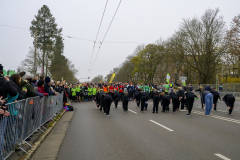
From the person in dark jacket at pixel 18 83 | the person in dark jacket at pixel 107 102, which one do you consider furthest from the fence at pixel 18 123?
the person in dark jacket at pixel 107 102

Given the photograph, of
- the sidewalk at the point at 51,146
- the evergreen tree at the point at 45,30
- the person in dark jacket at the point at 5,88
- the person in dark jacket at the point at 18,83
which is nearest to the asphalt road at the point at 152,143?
the sidewalk at the point at 51,146

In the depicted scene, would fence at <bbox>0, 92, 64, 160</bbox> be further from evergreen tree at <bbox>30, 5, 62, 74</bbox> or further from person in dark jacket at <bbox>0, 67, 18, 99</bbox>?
evergreen tree at <bbox>30, 5, 62, 74</bbox>

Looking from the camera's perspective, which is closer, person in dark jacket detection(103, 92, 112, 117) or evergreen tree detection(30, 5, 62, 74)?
person in dark jacket detection(103, 92, 112, 117)

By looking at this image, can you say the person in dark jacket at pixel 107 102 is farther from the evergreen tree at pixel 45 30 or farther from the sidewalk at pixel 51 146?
the evergreen tree at pixel 45 30

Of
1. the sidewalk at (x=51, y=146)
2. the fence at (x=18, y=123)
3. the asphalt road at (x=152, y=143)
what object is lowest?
the sidewalk at (x=51, y=146)

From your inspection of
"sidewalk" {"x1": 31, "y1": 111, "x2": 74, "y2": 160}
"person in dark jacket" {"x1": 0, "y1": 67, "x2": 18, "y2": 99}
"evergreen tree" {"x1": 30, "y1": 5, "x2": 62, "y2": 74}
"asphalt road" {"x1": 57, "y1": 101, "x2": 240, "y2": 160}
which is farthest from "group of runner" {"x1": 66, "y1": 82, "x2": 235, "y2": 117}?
"evergreen tree" {"x1": 30, "y1": 5, "x2": 62, "y2": 74}

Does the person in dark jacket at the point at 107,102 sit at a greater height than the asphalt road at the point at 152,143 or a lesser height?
greater

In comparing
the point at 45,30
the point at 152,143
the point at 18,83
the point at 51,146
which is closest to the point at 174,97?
the point at 152,143

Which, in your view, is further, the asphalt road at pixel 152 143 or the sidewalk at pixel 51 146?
the sidewalk at pixel 51 146

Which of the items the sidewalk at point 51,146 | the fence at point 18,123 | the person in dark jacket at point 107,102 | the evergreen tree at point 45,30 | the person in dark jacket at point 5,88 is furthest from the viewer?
the evergreen tree at point 45,30

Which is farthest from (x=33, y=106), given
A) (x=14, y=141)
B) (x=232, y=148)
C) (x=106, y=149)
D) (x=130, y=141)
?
(x=232, y=148)

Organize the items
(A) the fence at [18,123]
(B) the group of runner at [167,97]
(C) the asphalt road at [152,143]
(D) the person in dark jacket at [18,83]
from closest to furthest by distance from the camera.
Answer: (A) the fence at [18,123] < (C) the asphalt road at [152,143] < (D) the person in dark jacket at [18,83] < (B) the group of runner at [167,97]

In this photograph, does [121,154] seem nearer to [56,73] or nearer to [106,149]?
[106,149]

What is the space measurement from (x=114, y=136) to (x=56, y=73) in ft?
149
